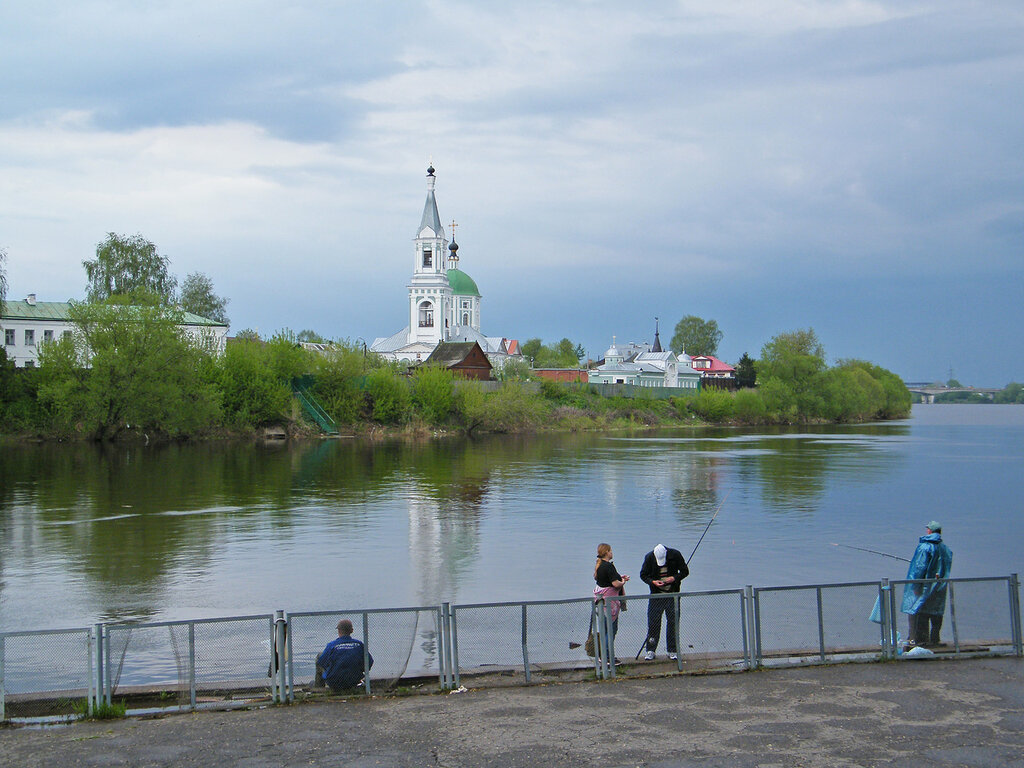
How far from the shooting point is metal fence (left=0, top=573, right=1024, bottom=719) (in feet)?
39.8

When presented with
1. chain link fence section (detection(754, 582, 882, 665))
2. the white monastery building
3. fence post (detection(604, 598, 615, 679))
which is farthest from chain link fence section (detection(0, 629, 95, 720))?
the white monastery building

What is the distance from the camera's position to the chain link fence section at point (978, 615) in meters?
13.5

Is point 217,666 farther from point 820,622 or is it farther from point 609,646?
point 820,622

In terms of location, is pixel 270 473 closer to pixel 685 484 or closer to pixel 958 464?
pixel 685 484

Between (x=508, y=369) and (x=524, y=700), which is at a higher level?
(x=508, y=369)

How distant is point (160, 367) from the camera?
71500 millimetres

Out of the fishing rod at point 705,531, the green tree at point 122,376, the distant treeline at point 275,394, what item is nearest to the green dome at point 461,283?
the distant treeline at point 275,394

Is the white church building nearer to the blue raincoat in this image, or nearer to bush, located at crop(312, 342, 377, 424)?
bush, located at crop(312, 342, 377, 424)

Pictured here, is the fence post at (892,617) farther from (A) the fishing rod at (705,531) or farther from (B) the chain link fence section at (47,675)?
(B) the chain link fence section at (47,675)

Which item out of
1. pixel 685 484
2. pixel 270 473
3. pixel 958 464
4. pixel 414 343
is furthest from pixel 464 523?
pixel 414 343

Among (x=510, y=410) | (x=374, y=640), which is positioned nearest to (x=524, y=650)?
(x=374, y=640)

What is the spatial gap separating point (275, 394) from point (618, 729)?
74543mm

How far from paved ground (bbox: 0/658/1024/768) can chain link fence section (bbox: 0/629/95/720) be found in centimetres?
60

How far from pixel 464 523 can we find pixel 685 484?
17509 mm
